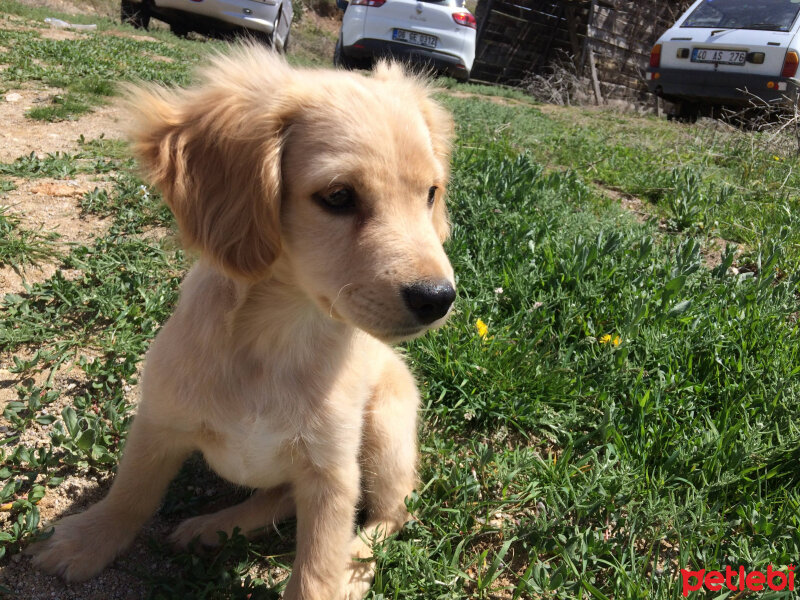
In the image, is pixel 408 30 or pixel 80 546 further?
pixel 408 30

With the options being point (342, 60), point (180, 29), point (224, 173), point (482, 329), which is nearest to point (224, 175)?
point (224, 173)

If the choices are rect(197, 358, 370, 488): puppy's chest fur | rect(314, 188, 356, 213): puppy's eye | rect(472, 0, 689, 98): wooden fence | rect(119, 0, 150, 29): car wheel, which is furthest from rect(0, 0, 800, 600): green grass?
rect(472, 0, 689, 98): wooden fence

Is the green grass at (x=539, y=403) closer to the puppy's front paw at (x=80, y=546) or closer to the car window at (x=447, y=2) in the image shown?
the puppy's front paw at (x=80, y=546)

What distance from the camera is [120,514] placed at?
1912 millimetres

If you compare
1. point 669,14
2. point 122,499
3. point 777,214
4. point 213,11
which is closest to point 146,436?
point 122,499

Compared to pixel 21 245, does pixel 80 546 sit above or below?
below

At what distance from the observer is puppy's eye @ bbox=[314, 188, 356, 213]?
1592 millimetres

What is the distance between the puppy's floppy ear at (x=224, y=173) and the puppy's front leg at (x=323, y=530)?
64 centimetres

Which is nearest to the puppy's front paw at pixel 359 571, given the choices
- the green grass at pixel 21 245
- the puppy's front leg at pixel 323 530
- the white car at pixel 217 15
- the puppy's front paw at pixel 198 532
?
the puppy's front leg at pixel 323 530

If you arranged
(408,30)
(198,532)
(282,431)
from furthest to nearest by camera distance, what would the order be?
(408,30), (198,532), (282,431)

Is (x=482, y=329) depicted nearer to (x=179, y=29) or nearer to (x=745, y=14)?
(x=745, y=14)

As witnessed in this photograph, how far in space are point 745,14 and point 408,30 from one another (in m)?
5.24

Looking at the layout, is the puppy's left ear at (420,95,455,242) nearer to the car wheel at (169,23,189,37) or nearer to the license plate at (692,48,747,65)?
the license plate at (692,48,747,65)

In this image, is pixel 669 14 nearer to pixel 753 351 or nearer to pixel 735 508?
pixel 753 351
